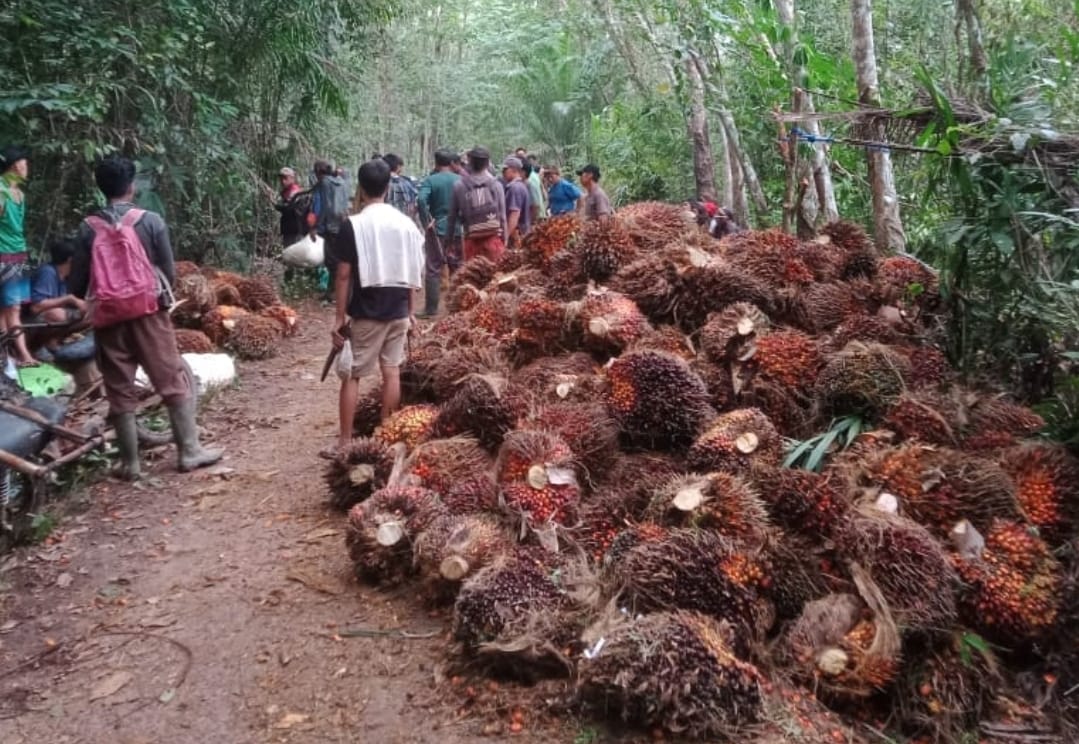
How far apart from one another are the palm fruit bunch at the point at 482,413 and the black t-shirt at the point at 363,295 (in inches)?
27.8

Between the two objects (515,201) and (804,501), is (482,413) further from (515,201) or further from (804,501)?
(515,201)

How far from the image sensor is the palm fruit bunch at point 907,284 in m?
5.20

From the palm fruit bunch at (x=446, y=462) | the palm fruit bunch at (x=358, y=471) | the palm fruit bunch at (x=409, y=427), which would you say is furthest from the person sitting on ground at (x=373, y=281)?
the palm fruit bunch at (x=446, y=462)

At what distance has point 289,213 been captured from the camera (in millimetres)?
10531

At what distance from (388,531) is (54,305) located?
153 inches

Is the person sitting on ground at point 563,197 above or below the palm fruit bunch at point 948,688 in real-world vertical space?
above

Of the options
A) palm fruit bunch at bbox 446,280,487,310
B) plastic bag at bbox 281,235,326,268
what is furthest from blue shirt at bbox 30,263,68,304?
plastic bag at bbox 281,235,326,268

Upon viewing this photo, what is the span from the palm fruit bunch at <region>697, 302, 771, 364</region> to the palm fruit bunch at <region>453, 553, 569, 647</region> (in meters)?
1.97

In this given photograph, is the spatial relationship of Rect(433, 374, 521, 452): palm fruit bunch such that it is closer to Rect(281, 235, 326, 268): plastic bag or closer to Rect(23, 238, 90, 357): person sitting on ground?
Rect(23, 238, 90, 357): person sitting on ground

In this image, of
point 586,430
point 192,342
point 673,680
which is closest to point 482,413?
point 586,430

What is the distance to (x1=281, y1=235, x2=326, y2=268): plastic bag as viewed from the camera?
1033cm

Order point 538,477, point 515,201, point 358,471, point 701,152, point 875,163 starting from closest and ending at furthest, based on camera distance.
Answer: point 538,477, point 358,471, point 875,163, point 515,201, point 701,152

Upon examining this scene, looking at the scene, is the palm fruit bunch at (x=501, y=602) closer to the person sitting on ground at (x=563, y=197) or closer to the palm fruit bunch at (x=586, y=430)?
the palm fruit bunch at (x=586, y=430)

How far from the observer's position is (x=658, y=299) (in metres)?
→ 5.43
